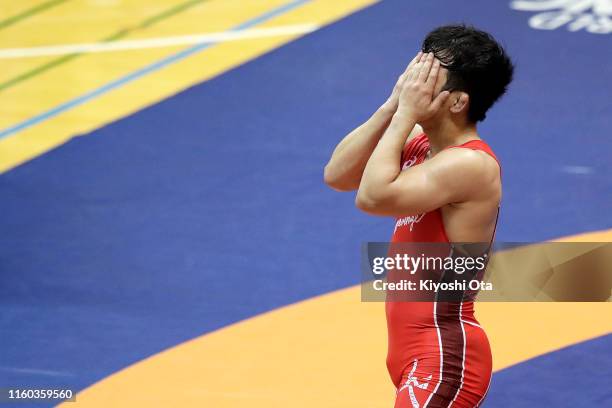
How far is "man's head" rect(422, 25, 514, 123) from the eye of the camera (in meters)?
3.21

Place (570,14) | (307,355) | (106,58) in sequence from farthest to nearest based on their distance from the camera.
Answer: (106,58)
(570,14)
(307,355)

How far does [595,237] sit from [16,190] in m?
3.45

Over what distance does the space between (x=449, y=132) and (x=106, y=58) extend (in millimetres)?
5342

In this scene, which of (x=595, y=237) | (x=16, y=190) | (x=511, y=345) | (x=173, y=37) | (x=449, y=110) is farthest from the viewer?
(x=173, y=37)

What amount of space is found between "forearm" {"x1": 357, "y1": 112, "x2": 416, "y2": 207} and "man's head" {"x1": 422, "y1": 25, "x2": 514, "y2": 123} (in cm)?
16

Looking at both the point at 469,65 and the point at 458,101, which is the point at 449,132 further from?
the point at 469,65

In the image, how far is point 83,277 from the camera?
233 inches

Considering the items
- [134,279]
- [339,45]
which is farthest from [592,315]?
[339,45]

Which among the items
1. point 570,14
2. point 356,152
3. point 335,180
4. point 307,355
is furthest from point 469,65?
point 570,14

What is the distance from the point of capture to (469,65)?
10.5ft

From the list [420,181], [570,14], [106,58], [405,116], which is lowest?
[420,181]

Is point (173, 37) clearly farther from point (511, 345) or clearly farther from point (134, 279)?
point (511, 345)

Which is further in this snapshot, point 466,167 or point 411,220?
point 411,220

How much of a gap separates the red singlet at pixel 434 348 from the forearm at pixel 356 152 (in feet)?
0.72
